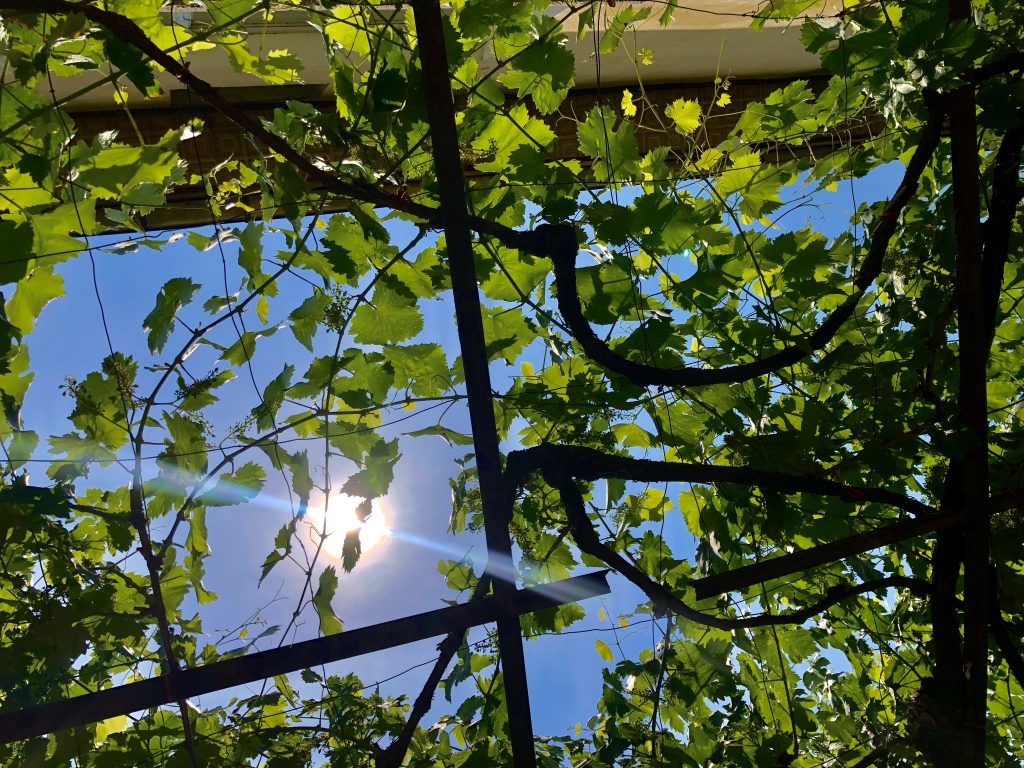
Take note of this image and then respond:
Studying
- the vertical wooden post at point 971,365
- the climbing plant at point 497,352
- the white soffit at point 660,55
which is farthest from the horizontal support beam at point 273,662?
the white soffit at point 660,55

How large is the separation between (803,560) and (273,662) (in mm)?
1103

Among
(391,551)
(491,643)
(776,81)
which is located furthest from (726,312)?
(776,81)

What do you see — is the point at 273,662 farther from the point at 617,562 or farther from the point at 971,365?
the point at 971,365

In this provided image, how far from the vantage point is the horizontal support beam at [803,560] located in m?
1.53

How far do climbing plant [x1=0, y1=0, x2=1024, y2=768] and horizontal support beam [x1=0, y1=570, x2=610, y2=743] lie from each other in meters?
0.05

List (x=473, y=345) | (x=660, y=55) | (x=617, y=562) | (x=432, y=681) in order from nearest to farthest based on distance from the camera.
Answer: (x=473, y=345), (x=432, y=681), (x=617, y=562), (x=660, y=55)

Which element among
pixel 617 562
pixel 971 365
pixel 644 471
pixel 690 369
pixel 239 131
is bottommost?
pixel 617 562

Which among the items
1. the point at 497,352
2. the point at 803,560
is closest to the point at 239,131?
the point at 497,352

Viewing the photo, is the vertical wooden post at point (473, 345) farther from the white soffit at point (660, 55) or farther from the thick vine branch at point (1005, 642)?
the white soffit at point (660, 55)

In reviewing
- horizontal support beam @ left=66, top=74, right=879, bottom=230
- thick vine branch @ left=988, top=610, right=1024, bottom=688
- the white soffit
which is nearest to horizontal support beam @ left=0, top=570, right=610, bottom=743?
Answer: thick vine branch @ left=988, top=610, right=1024, bottom=688

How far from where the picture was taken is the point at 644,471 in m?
1.62

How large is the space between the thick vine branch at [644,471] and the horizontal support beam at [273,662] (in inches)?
10.6

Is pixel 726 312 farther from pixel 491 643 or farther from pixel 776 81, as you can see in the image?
pixel 776 81

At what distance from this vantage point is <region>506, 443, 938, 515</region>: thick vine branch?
160 centimetres
